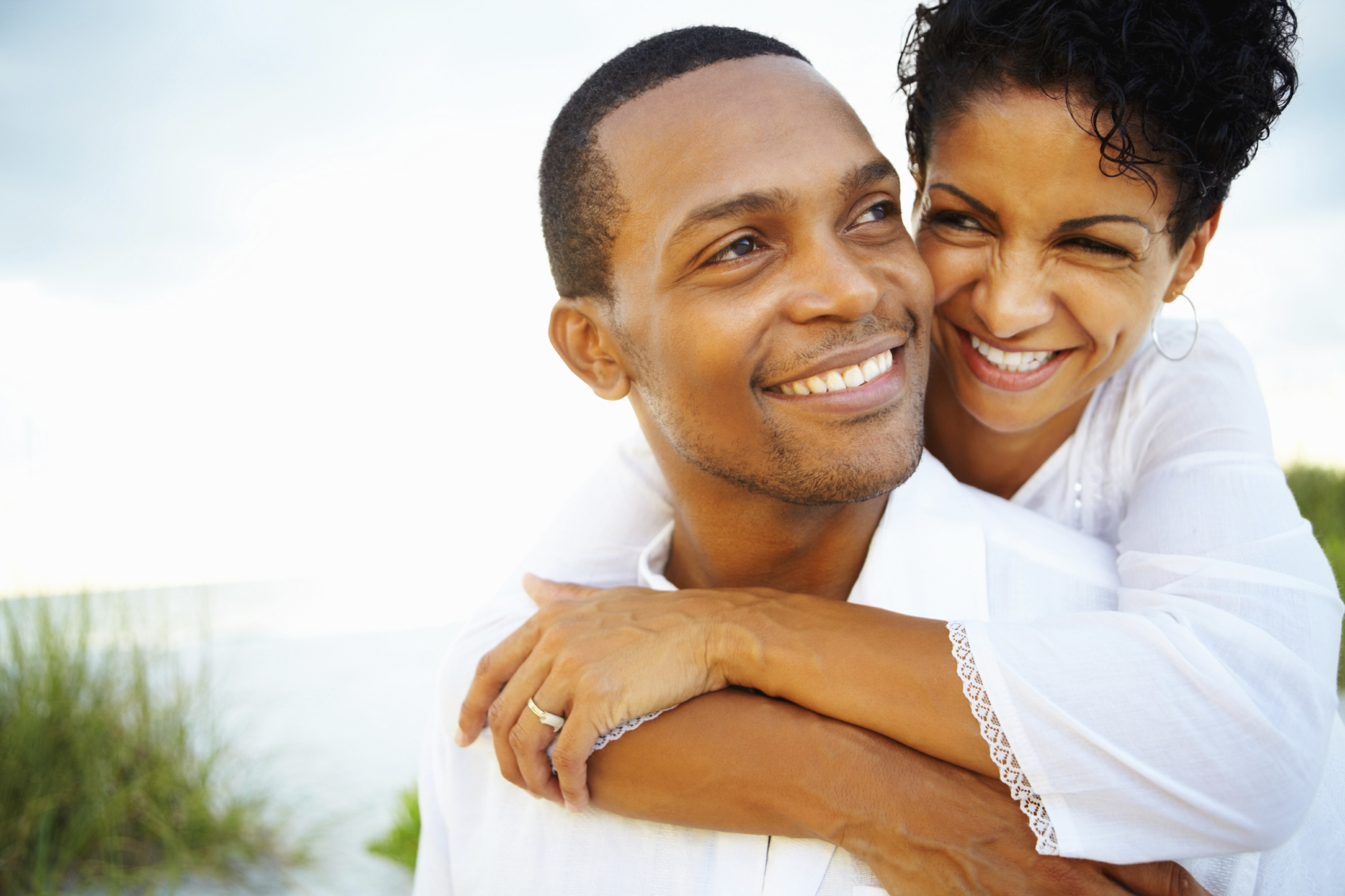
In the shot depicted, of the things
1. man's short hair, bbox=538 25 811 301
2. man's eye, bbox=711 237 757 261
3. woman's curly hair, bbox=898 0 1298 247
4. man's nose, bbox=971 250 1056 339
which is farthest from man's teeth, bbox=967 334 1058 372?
man's short hair, bbox=538 25 811 301

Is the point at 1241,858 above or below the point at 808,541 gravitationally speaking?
below

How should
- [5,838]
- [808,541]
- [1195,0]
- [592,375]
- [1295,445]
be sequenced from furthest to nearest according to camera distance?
1. [1295,445]
2. [5,838]
3. [592,375]
4. [808,541]
5. [1195,0]

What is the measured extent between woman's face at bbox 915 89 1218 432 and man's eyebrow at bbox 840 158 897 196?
20 centimetres

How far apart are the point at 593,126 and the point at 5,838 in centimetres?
483

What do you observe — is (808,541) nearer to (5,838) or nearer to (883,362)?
(883,362)

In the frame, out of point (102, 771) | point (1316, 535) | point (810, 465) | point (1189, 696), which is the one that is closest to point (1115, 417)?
point (810, 465)

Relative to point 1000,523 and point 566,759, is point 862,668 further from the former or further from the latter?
point 1000,523

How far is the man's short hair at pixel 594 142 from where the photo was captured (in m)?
2.41

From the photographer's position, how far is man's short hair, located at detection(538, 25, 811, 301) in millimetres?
2410

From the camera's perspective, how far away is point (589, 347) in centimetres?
264

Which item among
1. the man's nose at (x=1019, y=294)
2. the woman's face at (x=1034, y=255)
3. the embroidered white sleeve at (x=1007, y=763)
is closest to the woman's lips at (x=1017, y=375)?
the woman's face at (x=1034, y=255)

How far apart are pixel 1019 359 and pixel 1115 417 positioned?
0.43 metres

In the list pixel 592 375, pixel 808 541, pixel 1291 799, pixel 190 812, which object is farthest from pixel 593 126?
pixel 190 812

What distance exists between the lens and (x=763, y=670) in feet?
6.09
